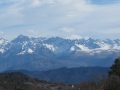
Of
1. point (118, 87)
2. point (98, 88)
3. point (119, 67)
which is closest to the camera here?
point (118, 87)

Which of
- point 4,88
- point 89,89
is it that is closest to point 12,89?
point 4,88

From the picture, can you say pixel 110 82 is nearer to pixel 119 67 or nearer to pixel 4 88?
pixel 119 67

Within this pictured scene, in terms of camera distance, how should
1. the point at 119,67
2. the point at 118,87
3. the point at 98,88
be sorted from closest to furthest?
the point at 118,87 < the point at 98,88 < the point at 119,67

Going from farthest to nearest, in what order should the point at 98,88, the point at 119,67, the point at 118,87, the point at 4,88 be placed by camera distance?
the point at 4,88 < the point at 119,67 < the point at 98,88 < the point at 118,87

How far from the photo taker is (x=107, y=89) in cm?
6562

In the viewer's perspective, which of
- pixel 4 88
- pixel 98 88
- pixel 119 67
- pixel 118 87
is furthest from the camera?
pixel 4 88

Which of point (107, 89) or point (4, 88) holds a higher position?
point (4, 88)

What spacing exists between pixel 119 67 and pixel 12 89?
12084 centimetres

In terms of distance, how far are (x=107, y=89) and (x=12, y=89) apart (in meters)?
138

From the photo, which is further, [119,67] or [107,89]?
[119,67]

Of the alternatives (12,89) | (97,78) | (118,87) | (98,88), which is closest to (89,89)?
(98,88)

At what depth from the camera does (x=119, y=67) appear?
85000mm

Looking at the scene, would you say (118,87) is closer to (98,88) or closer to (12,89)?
(98,88)

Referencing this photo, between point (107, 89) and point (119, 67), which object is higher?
point (119, 67)
